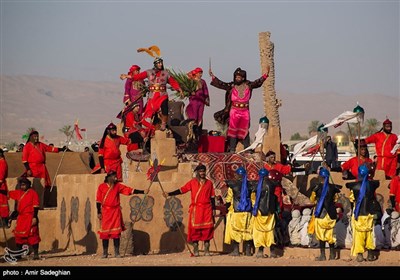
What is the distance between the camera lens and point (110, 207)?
813 inches

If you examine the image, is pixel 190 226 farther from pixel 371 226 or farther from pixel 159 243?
pixel 371 226

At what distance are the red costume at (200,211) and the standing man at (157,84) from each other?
463 centimetres

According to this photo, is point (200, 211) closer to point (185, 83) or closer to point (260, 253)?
point (260, 253)

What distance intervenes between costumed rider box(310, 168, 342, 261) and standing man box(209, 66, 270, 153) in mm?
5831

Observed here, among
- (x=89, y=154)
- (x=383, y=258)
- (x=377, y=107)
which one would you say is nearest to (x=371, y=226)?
(x=383, y=258)

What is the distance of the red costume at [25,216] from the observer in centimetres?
2150

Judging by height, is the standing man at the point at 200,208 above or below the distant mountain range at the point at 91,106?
below

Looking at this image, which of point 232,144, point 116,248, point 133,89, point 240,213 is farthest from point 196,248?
point 133,89

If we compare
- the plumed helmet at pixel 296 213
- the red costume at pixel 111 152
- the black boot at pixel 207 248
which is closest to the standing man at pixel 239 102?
the red costume at pixel 111 152

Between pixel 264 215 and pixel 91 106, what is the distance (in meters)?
121

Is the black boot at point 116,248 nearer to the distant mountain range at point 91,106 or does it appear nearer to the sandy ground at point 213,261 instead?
the sandy ground at point 213,261

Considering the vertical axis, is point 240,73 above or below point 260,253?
above

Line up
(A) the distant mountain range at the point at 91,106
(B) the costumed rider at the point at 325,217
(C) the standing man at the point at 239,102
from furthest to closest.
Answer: (A) the distant mountain range at the point at 91,106 < (C) the standing man at the point at 239,102 < (B) the costumed rider at the point at 325,217

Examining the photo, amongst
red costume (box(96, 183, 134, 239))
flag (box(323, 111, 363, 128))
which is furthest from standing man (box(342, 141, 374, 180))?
red costume (box(96, 183, 134, 239))
